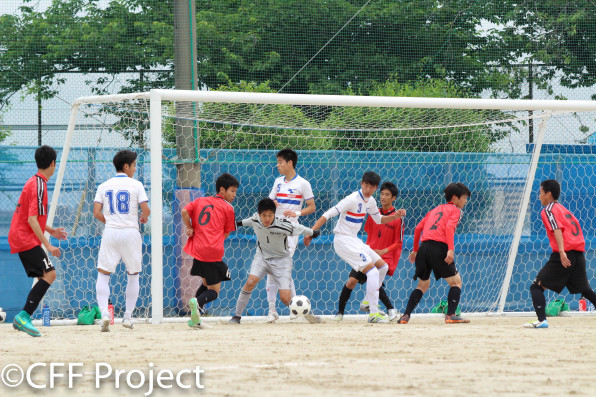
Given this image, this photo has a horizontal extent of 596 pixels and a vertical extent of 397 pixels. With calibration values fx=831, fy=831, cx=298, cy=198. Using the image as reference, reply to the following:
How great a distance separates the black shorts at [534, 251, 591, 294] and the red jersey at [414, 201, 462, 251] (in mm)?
884

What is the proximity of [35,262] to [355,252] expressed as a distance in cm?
298

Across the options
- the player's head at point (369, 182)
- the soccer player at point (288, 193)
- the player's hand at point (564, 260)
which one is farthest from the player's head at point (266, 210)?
the player's hand at point (564, 260)

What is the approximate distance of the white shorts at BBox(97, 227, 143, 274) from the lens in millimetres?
7344

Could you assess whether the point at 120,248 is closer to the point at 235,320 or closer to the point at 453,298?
the point at 235,320

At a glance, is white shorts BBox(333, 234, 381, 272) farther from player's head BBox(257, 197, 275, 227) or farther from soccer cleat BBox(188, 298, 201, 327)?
soccer cleat BBox(188, 298, 201, 327)

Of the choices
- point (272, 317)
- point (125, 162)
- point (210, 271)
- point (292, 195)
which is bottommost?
point (272, 317)

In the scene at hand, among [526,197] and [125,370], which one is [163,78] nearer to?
[526,197]

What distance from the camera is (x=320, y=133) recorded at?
37.4 ft


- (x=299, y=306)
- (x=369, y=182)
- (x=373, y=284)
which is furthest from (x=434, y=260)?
(x=299, y=306)

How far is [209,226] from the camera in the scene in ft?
25.2

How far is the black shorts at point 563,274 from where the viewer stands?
24.9 feet

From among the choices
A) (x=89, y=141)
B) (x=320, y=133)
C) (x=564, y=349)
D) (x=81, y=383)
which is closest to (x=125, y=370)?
(x=81, y=383)

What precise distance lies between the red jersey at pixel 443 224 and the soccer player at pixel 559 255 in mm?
810

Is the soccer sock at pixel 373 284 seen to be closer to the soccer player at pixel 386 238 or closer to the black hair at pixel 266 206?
the soccer player at pixel 386 238
